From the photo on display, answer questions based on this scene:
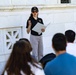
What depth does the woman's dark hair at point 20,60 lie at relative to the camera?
3504 millimetres

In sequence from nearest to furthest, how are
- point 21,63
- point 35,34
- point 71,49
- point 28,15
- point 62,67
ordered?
point 62,67
point 21,63
point 71,49
point 35,34
point 28,15

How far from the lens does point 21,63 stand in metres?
3.50

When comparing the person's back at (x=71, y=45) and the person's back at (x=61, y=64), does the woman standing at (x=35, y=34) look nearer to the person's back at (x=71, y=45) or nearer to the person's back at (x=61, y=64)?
the person's back at (x=71, y=45)

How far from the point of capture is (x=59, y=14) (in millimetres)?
10469

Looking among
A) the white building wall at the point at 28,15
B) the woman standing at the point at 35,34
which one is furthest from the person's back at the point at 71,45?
Result: the white building wall at the point at 28,15

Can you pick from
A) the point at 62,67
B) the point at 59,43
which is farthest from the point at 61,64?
the point at 59,43

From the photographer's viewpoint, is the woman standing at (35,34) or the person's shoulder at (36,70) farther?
the woman standing at (35,34)

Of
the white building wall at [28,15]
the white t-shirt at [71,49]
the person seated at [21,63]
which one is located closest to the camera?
the person seated at [21,63]

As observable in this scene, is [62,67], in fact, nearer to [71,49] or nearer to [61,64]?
[61,64]

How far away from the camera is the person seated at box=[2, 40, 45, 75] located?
11.5ft

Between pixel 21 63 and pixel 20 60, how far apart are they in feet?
0.12

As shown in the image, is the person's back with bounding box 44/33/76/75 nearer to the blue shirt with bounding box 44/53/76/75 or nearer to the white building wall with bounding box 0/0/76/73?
the blue shirt with bounding box 44/53/76/75

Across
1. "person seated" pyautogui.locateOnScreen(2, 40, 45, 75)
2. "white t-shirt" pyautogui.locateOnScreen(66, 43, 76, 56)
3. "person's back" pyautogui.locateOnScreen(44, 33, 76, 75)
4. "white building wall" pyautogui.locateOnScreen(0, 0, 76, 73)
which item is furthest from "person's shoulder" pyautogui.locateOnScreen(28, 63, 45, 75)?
"white building wall" pyautogui.locateOnScreen(0, 0, 76, 73)

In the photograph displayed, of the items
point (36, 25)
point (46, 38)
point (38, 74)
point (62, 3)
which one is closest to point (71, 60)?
point (38, 74)
